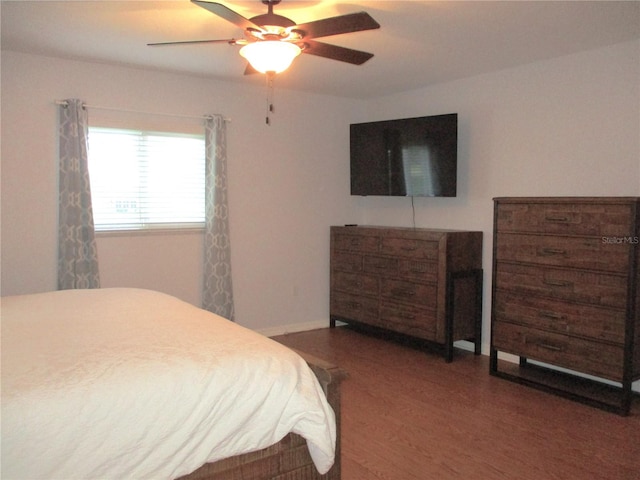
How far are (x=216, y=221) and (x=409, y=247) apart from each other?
175 centimetres

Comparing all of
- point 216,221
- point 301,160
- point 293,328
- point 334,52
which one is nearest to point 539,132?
point 334,52

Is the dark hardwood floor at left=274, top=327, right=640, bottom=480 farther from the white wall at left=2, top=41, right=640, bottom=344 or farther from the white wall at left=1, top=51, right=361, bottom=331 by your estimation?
the white wall at left=1, top=51, right=361, bottom=331

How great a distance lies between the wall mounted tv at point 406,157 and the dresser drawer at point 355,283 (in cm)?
85

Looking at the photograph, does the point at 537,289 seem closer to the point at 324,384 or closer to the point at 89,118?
the point at 324,384

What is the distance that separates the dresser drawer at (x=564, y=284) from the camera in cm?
332

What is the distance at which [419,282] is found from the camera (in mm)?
4594

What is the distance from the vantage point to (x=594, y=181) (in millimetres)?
3871

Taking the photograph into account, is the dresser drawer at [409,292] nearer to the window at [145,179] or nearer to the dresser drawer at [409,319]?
the dresser drawer at [409,319]

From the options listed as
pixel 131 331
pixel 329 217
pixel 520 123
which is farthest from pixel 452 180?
pixel 131 331

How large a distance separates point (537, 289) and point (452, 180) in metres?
1.33

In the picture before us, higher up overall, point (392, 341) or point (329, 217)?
point (329, 217)

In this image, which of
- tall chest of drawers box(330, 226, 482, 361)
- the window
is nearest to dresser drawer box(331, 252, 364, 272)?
tall chest of drawers box(330, 226, 482, 361)

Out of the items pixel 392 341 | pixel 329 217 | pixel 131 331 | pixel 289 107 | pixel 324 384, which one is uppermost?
pixel 289 107

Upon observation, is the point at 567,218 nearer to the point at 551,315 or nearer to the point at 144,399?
the point at 551,315
